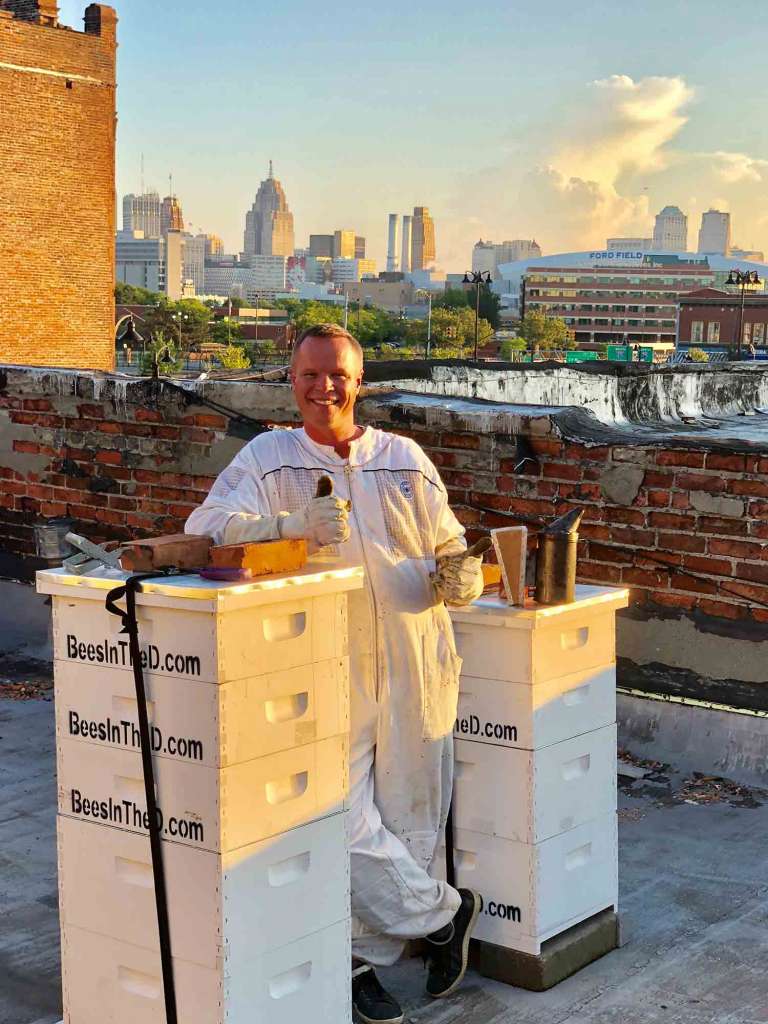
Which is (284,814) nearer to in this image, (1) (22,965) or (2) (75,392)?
(1) (22,965)

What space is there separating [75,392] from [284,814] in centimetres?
586

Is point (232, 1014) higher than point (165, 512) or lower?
lower

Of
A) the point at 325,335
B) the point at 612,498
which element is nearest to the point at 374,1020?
the point at 325,335

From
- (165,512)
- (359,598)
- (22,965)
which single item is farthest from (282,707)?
(165,512)

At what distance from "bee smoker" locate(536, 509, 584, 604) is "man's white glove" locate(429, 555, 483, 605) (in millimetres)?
259

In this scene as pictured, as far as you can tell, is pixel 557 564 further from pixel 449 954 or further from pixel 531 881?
pixel 449 954

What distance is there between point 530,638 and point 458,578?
339mm

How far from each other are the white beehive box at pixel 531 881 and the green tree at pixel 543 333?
143031mm

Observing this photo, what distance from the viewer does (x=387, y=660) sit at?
13.0ft

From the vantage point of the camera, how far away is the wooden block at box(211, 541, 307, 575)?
3.45 m

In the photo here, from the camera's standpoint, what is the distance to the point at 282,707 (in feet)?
11.5

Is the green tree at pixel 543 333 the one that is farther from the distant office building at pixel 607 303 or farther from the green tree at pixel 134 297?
the green tree at pixel 134 297

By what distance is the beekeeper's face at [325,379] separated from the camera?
3938 millimetres

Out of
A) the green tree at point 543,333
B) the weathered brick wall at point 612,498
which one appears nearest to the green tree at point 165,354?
the weathered brick wall at point 612,498
